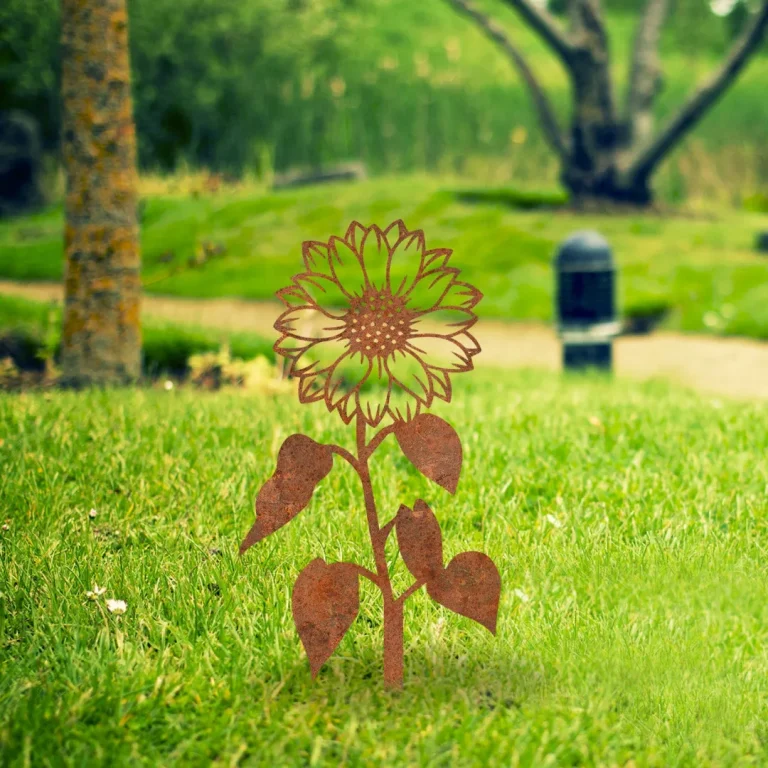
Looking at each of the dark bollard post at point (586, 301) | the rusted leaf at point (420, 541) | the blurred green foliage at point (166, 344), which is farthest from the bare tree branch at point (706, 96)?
the rusted leaf at point (420, 541)

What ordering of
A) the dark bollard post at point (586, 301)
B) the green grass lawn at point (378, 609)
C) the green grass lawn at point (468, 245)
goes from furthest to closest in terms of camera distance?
the green grass lawn at point (468, 245), the dark bollard post at point (586, 301), the green grass lawn at point (378, 609)

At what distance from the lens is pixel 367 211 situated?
43.9ft

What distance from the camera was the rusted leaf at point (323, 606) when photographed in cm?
228

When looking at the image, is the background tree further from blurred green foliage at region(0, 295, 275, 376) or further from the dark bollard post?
blurred green foliage at region(0, 295, 275, 376)

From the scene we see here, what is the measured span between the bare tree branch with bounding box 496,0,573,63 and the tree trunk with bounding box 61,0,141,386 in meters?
8.32

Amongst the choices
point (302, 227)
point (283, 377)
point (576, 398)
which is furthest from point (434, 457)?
point (302, 227)

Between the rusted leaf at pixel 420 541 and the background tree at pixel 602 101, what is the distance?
441 inches

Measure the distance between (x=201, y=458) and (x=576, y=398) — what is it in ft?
7.15

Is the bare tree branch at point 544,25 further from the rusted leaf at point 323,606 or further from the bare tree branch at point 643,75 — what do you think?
the rusted leaf at point 323,606

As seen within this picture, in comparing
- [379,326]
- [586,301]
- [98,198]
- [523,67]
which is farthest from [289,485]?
[523,67]

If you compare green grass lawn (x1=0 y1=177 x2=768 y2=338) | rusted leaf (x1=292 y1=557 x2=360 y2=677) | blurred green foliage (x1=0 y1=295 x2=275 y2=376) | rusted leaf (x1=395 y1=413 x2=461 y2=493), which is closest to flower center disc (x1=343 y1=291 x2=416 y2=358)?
rusted leaf (x1=395 y1=413 x2=461 y2=493)

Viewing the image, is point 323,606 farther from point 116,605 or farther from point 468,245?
point 468,245

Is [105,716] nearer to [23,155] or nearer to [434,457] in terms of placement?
[434,457]

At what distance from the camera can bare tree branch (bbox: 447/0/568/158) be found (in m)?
13.0
